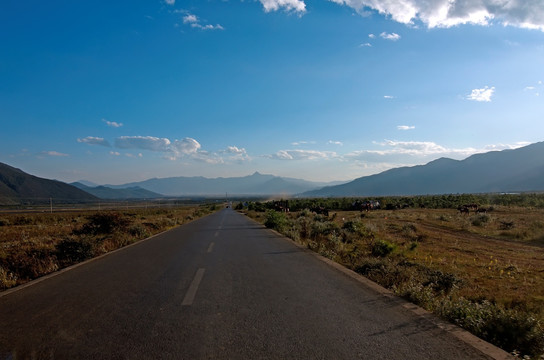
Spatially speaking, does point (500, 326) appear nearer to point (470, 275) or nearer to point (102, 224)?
point (470, 275)

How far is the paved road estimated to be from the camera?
14.4 feet

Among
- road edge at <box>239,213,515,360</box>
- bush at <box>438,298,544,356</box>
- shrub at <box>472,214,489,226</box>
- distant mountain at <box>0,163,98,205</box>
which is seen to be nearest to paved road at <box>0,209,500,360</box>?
road edge at <box>239,213,515,360</box>

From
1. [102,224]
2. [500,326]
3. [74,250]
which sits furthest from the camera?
[102,224]

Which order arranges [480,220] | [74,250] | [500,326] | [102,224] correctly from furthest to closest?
1. [480,220]
2. [102,224]
3. [74,250]
4. [500,326]

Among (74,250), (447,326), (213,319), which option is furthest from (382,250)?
(74,250)

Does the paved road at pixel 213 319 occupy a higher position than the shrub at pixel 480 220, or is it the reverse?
the paved road at pixel 213 319

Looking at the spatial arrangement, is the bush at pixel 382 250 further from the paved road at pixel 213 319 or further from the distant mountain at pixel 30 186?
the distant mountain at pixel 30 186

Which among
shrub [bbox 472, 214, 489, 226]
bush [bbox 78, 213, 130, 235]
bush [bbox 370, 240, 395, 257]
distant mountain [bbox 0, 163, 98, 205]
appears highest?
distant mountain [bbox 0, 163, 98, 205]

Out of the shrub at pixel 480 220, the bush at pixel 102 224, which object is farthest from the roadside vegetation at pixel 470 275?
the bush at pixel 102 224

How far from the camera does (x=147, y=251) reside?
13758 mm

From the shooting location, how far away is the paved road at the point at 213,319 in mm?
4391

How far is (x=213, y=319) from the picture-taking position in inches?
219

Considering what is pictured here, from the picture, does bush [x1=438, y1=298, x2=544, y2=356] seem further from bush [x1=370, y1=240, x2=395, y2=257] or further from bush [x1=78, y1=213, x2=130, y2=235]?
bush [x1=78, y1=213, x2=130, y2=235]

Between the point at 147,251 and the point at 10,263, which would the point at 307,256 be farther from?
the point at 10,263
